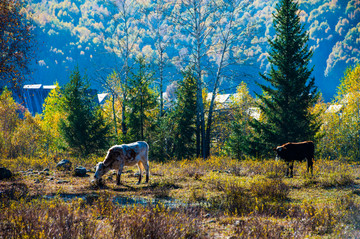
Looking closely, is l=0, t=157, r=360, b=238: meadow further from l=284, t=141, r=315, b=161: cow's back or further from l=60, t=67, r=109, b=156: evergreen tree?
l=60, t=67, r=109, b=156: evergreen tree

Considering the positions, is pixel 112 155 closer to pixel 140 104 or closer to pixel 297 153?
pixel 297 153

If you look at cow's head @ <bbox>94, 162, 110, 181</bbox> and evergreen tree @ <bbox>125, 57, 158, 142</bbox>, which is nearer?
cow's head @ <bbox>94, 162, 110, 181</bbox>

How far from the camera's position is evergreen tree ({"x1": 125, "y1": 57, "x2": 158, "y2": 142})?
2186cm

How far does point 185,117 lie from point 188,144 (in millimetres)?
2463

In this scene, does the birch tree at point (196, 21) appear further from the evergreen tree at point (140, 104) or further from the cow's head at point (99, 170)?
the cow's head at point (99, 170)

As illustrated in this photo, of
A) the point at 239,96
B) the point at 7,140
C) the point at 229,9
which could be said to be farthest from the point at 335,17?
the point at 7,140

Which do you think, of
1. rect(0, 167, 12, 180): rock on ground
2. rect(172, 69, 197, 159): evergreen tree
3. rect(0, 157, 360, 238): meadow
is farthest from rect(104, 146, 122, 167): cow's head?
rect(172, 69, 197, 159): evergreen tree

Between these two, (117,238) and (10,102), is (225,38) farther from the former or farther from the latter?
(10,102)

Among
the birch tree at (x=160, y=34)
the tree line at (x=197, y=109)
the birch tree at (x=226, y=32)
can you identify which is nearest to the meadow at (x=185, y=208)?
the tree line at (x=197, y=109)

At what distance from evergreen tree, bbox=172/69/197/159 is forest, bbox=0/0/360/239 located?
0.31 feet

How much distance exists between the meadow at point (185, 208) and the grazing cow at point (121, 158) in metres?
0.56

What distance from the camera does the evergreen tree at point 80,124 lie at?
21.4m

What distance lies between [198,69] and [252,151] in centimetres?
766

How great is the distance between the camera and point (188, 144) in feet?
79.0
